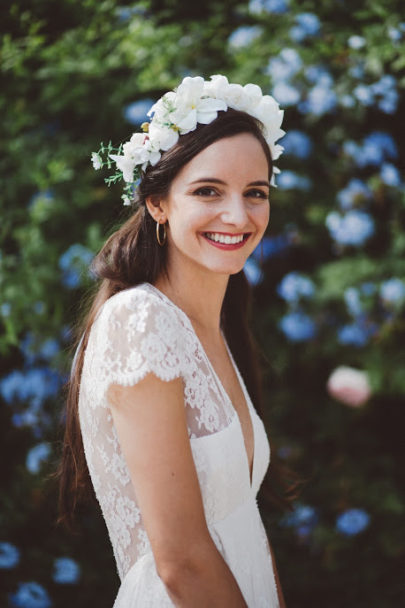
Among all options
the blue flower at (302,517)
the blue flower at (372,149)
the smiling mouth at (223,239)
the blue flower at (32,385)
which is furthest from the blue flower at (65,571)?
the blue flower at (372,149)

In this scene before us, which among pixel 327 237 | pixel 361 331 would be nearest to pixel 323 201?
pixel 327 237

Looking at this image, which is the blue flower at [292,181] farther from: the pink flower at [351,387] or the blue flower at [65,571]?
the blue flower at [65,571]

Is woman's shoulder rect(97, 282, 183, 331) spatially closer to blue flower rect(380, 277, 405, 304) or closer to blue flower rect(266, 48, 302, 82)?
blue flower rect(380, 277, 405, 304)

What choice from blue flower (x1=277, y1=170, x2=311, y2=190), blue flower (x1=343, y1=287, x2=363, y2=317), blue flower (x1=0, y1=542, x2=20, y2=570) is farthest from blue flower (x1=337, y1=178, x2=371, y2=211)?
blue flower (x1=0, y1=542, x2=20, y2=570)

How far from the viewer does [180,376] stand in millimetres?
1566

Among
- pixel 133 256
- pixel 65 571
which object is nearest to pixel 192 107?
pixel 133 256

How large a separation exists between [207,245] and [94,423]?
52 centimetres

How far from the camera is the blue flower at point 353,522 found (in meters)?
3.01

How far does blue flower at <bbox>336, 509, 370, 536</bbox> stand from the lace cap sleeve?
5.86 ft

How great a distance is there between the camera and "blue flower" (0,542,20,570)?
2.70 metres

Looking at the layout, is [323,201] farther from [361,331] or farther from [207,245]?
[207,245]

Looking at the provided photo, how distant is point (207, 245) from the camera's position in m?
1.74

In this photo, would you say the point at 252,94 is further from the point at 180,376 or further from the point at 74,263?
the point at 74,263

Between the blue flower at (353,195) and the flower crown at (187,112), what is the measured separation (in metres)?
1.38
